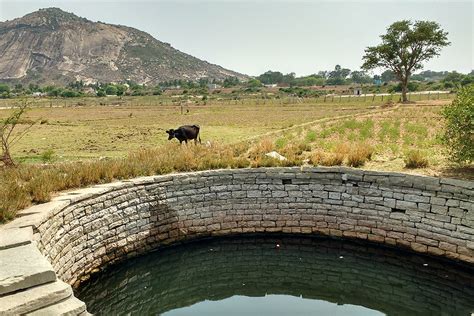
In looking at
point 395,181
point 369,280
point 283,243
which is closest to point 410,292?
point 369,280

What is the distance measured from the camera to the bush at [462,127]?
11.2 meters

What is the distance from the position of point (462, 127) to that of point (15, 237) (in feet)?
35.4

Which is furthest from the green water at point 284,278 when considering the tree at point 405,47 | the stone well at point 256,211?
the tree at point 405,47

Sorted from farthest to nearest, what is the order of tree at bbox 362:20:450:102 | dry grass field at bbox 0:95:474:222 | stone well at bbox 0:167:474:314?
tree at bbox 362:20:450:102 < dry grass field at bbox 0:95:474:222 < stone well at bbox 0:167:474:314

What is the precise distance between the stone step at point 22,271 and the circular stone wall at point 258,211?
2.00 metres

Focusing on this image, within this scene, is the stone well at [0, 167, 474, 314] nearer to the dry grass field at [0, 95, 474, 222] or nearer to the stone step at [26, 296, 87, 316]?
the dry grass field at [0, 95, 474, 222]

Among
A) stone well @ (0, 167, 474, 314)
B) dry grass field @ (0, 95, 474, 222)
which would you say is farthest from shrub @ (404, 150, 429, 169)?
stone well @ (0, 167, 474, 314)

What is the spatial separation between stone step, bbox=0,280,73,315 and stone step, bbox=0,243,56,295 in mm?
80

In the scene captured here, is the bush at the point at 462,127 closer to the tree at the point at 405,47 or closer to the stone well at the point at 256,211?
the stone well at the point at 256,211

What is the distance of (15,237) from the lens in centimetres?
697

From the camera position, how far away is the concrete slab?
6.66m

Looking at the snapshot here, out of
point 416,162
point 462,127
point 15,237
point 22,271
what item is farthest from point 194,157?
point 22,271

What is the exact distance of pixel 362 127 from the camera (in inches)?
852

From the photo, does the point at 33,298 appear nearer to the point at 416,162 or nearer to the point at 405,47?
the point at 416,162
